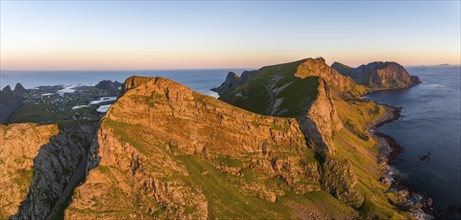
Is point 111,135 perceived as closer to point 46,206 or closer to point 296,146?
point 46,206

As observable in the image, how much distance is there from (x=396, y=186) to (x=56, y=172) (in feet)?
327

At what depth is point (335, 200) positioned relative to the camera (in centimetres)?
7425

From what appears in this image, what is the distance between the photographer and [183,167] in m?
65.8

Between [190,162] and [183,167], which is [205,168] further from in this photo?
[183,167]

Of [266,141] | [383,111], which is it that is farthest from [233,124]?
[383,111]

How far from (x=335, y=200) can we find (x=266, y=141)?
78.0 ft

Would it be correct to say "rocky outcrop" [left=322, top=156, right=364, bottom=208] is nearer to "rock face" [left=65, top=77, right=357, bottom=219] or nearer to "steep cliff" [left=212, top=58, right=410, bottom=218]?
"steep cliff" [left=212, top=58, right=410, bottom=218]

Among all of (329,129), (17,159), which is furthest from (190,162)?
(329,129)

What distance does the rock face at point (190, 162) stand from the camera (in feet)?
186

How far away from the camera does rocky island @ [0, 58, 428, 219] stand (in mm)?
58062

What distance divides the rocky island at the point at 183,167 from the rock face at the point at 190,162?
0.79 ft

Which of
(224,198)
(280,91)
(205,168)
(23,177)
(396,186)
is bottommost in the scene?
(396,186)

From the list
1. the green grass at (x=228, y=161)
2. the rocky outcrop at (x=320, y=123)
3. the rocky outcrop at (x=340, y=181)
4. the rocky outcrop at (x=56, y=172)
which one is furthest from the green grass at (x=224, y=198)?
the rocky outcrop at (x=56, y=172)

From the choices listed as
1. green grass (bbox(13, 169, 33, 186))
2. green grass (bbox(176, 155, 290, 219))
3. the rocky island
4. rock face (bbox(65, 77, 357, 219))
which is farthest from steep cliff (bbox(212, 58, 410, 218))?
green grass (bbox(13, 169, 33, 186))
